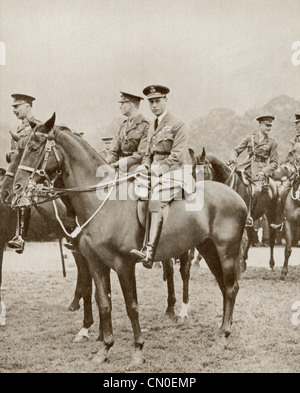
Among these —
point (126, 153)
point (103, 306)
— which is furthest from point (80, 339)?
point (126, 153)

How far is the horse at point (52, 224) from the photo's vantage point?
6867mm

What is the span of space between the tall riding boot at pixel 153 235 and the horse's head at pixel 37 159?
49.7 inches

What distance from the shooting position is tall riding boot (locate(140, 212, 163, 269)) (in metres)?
5.98

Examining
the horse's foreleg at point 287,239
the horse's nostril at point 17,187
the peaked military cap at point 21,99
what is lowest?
the horse's foreleg at point 287,239

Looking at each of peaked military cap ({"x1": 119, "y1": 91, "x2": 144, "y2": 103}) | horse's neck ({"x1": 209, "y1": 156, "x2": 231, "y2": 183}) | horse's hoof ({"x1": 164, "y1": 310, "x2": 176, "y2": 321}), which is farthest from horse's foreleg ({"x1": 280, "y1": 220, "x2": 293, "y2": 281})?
peaked military cap ({"x1": 119, "y1": 91, "x2": 144, "y2": 103})

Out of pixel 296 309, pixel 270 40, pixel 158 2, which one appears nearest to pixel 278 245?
pixel 296 309

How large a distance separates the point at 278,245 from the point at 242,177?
4.98 metres

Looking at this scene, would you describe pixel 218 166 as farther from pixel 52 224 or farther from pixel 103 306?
pixel 103 306

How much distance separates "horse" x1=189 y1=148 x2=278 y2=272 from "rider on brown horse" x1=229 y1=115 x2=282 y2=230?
0.66 feet

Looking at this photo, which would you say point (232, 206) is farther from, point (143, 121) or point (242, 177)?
point (242, 177)

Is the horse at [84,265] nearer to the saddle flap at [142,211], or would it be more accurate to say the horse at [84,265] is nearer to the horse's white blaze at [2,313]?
the horse's white blaze at [2,313]

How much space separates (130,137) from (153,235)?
172 centimetres

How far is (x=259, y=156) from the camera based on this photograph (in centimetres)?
983

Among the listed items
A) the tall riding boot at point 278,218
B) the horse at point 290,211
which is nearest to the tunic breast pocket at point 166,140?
the horse at point 290,211
